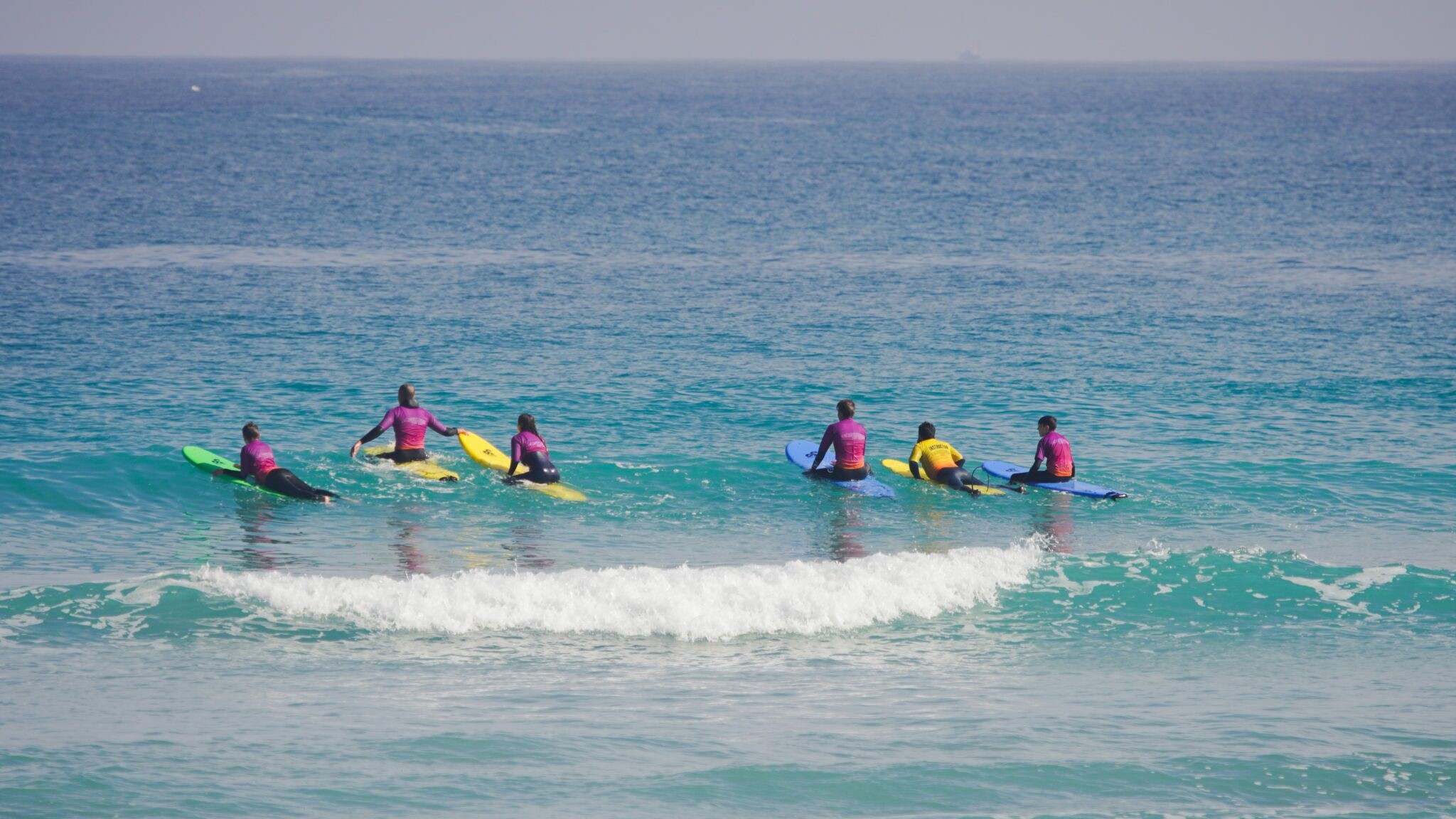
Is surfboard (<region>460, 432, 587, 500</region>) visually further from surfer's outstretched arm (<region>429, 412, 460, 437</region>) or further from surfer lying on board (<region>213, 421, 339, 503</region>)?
surfer lying on board (<region>213, 421, 339, 503</region>)

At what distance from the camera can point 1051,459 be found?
76.7 feet

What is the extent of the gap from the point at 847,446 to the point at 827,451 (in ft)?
2.46

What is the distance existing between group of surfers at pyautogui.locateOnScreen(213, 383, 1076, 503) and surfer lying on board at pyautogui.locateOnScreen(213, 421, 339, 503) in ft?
0.05

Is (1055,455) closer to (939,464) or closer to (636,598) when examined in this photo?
(939,464)

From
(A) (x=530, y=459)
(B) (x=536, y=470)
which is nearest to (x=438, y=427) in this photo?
(A) (x=530, y=459)

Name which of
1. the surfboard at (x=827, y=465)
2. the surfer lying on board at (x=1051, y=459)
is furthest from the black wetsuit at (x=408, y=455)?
the surfer lying on board at (x=1051, y=459)

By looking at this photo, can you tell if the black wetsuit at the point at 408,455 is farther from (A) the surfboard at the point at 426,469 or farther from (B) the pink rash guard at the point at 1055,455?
(B) the pink rash guard at the point at 1055,455

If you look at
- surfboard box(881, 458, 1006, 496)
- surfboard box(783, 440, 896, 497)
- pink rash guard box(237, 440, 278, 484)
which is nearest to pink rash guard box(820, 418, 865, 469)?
surfboard box(783, 440, 896, 497)

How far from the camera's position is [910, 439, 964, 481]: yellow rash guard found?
2359 cm

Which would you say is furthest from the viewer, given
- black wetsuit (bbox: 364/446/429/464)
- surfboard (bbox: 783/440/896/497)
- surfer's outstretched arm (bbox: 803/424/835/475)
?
black wetsuit (bbox: 364/446/429/464)

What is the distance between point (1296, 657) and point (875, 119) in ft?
406

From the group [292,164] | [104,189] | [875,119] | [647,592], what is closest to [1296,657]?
[647,592]

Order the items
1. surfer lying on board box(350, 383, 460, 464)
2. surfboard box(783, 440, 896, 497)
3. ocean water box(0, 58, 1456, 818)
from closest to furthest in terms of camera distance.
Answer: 1. ocean water box(0, 58, 1456, 818)
2. surfboard box(783, 440, 896, 497)
3. surfer lying on board box(350, 383, 460, 464)

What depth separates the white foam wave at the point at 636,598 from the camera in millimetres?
17219
